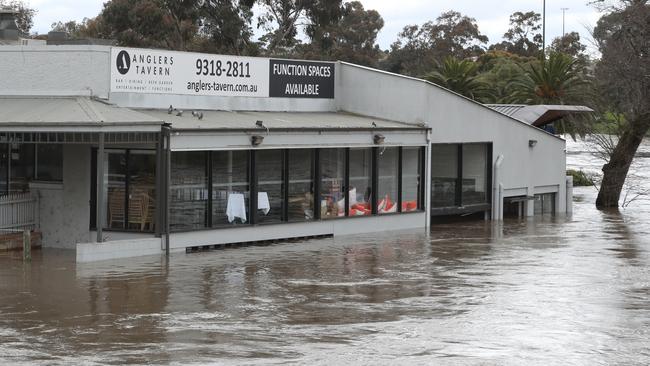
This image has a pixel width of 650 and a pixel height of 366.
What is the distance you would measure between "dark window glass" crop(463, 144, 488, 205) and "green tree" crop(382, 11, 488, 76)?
242ft

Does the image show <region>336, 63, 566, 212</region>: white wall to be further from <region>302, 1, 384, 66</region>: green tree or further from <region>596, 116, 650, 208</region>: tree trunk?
<region>302, 1, 384, 66</region>: green tree

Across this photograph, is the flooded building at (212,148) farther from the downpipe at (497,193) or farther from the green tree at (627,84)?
the green tree at (627,84)

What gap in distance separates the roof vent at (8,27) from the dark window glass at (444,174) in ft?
40.0

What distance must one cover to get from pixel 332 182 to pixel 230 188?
155 inches

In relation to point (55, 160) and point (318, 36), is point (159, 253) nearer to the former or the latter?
point (55, 160)

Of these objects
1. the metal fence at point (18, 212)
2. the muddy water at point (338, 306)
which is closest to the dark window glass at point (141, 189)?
the muddy water at point (338, 306)

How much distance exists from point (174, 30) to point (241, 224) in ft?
138

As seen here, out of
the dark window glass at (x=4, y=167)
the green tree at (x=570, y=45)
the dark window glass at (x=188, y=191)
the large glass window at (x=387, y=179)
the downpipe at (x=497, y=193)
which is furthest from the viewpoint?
the green tree at (x=570, y=45)

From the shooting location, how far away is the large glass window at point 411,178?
1266 inches

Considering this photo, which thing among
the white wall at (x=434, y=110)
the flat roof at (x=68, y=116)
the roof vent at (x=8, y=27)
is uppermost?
the roof vent at (x=8, y=27)

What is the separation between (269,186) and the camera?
2769cm

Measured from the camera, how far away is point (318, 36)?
73625mm

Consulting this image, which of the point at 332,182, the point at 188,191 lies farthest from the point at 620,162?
the point at 188,191

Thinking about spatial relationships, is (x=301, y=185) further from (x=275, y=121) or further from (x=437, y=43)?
(x=437, y=43)
